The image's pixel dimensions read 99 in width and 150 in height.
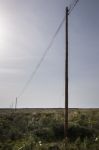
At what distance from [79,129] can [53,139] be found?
3.32 m

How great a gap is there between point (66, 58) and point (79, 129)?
9634mm

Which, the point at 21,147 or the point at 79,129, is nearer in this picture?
the point at 21,147

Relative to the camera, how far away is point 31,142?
60.2 ft

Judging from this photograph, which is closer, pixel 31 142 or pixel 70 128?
pixel 31 142

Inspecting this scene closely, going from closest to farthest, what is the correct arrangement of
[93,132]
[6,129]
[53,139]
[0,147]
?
[0,147] → [53,139] → [93,132] → [6,129]

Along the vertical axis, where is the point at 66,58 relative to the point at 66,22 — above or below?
below

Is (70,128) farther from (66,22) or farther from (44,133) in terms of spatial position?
(66,22)

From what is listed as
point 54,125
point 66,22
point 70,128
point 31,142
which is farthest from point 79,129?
point 66,22

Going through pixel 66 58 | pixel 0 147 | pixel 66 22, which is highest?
pixel 66 22

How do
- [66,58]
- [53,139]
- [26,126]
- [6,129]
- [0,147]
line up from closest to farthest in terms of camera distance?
[66,58] < [0,147] < [53,139] < [6,129] < [26,126]

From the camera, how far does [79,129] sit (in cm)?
2352

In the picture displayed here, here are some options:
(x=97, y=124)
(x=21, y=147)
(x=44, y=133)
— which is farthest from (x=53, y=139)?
(x=97, y=124)

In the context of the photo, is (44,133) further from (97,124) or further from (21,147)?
(97,124)

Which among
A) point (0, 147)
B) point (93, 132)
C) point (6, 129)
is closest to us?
point (0, 147)
